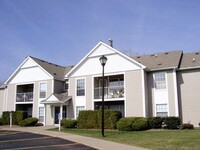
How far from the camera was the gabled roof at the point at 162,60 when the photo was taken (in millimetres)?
26203

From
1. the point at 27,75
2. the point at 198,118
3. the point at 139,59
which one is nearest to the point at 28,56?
the point at 27,75

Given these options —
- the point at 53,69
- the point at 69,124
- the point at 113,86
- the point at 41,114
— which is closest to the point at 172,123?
the point at 113,86

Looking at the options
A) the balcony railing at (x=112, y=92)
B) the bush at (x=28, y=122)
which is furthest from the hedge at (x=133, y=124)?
the bush at (x=28, y=122)

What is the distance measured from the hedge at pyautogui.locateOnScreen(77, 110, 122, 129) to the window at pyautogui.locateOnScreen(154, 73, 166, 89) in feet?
16.4

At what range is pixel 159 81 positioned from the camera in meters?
26.3

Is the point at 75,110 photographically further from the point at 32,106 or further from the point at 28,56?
the point at 28,56

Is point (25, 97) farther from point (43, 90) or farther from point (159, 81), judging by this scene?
point (159, 81)

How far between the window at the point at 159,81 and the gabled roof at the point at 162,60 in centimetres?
76

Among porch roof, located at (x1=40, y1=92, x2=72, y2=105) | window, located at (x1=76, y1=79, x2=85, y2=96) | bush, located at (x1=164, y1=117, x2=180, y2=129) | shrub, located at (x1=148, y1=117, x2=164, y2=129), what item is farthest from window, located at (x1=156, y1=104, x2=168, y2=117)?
porch roof, located at (x1=40, y1=92, x2=72, y2=105)

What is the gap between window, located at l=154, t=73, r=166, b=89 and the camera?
26.0m

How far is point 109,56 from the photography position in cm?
2827

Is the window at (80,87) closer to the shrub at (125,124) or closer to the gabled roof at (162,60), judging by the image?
the gabled roof at (162,60)

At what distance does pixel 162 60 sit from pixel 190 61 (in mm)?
2960

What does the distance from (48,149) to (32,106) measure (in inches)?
924
